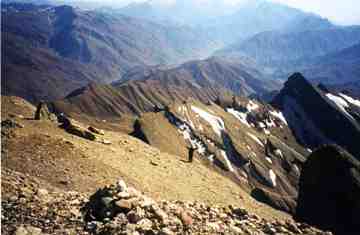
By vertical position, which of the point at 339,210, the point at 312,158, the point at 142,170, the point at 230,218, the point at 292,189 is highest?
the point at 230,218

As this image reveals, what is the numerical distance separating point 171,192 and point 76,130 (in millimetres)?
9095

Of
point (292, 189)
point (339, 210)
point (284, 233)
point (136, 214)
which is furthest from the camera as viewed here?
point (292, 189)

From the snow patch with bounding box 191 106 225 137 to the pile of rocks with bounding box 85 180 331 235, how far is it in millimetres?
90429

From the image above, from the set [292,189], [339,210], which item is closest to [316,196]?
[339,210]

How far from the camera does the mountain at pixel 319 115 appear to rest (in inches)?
6073

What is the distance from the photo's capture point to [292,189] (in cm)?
Answer: 10288

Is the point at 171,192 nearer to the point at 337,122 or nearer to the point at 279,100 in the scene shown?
the point at 337,122

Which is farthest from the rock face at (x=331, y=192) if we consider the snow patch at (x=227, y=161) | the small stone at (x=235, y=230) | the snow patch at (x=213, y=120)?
the snow patch at (x=213, y=120)

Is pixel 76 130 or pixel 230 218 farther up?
pixel 230 218

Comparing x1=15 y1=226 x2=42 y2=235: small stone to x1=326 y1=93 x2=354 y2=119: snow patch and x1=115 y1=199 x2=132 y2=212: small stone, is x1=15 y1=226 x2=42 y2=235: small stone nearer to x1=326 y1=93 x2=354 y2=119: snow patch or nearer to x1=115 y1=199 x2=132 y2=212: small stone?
x1=115 y1=199 x2=132 y2=212: small stone

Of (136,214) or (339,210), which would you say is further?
(339,210)

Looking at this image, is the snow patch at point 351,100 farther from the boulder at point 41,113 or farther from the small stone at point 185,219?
the small stone at point 185,219

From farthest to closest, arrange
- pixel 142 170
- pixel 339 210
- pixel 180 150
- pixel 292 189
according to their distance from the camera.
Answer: pixel 292 189 < pixel 180 150 < pixel 339 210 < pixel 142 170

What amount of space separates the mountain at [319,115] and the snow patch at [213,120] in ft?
172
